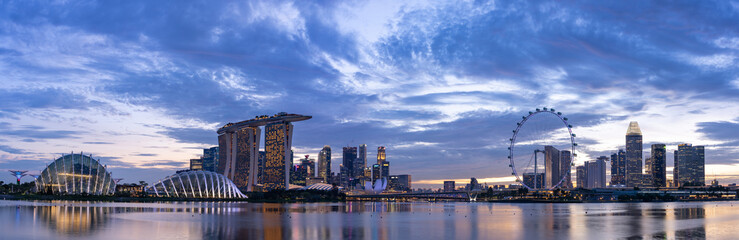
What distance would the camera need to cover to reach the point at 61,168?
7392 inches

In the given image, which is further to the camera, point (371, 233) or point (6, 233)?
point (371, 233)

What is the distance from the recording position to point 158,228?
5541 cm

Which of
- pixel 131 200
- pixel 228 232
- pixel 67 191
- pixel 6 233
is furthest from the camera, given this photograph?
pixel 67 191

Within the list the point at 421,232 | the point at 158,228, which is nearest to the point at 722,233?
the point at 421,232

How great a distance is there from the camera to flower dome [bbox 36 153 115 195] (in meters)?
186

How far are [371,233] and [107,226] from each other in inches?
983

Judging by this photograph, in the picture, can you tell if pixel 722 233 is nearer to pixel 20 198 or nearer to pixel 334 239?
pixel 334 239

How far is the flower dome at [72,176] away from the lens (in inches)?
7308

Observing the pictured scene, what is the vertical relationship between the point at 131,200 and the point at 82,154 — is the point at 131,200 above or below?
below

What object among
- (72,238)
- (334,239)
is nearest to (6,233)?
(72,238)

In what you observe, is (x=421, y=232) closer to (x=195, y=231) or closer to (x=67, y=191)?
(x=195, y=231)

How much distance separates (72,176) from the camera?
18800 centimetres

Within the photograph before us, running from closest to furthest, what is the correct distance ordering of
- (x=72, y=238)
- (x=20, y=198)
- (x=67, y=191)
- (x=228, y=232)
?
(x=72, y=238)
(x=228, y=232)
(x=20, y=198)
(x=67, y=191)

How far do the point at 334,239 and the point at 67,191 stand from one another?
166670 millimetres
